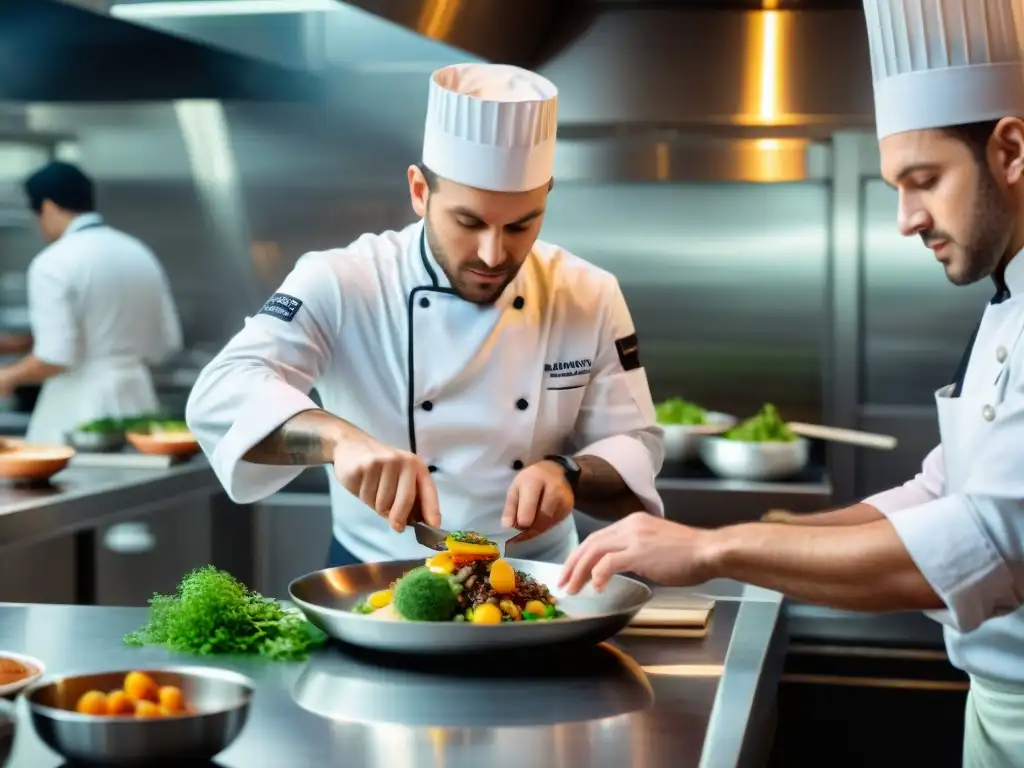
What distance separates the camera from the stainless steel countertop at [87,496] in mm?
3113

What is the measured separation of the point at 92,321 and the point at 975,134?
3.59m

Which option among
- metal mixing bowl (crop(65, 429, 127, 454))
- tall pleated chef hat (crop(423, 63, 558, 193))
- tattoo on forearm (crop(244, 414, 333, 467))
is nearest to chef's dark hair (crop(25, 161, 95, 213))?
metal mixing bowl (crop(65, 429, 127, 454))

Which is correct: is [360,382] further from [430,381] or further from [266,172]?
[266,172]

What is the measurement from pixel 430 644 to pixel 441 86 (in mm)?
1065

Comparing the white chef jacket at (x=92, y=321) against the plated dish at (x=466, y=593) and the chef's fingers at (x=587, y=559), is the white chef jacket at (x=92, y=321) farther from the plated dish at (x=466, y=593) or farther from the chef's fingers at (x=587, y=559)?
the chef's fingers at (x=587, y=559)

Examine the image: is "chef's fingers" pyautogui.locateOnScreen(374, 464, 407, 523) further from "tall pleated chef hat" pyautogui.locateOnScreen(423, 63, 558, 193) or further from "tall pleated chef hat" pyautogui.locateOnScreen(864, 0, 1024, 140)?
"tall pleated chef hat" pyautogui.locateOnScreen(864, 0, 1024, 140)

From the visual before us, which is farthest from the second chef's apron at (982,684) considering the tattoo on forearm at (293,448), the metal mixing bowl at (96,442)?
the metal mixing bowl at (96,442)

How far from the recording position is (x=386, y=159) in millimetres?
4785

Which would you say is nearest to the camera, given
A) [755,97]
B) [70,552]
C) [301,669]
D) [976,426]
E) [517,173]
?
[301,669]

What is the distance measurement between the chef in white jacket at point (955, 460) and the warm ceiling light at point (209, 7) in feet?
4.81

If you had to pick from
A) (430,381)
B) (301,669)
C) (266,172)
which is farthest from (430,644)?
(266,172)

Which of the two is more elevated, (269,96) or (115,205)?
(269,96)

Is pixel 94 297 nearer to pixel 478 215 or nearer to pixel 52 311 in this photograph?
pixel 52 311

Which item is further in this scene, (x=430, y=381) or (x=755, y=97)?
(x=755, y=97)
